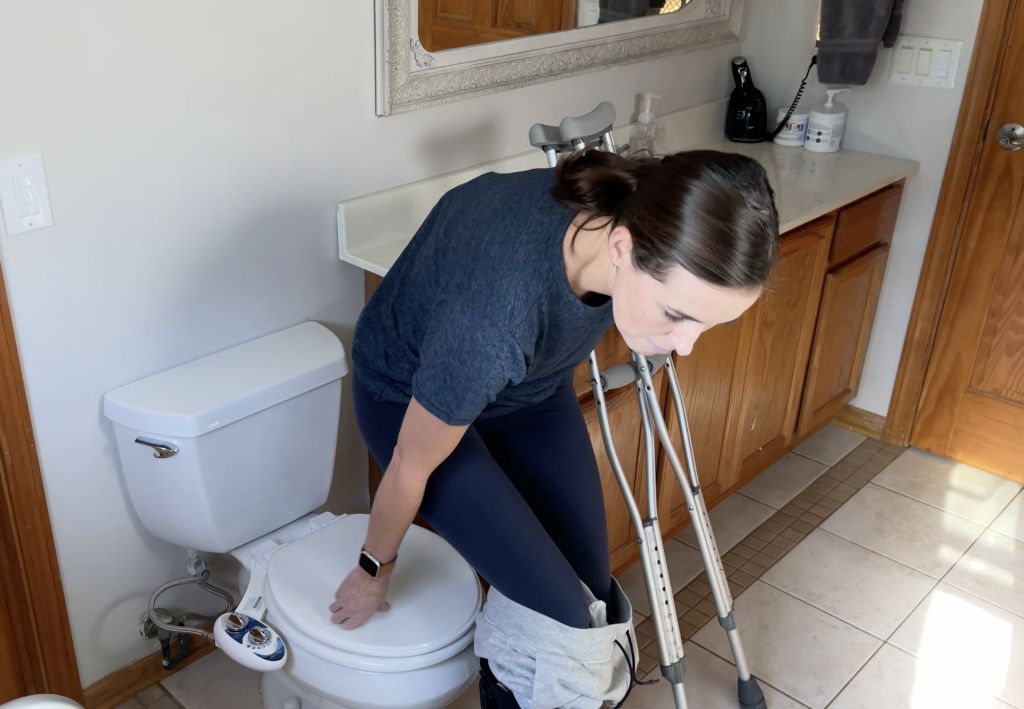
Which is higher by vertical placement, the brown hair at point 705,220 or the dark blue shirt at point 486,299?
the brown hair at point 705,220

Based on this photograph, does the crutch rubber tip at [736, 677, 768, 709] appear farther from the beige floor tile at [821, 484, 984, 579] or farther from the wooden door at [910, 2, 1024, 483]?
the wooden door at [910, 2, 1024, 483]

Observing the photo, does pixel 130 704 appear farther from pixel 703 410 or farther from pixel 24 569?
pixel 703 410

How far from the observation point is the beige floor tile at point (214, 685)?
192cm

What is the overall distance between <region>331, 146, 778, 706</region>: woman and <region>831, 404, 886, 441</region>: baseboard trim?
61.9 inches

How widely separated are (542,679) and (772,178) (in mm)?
1421

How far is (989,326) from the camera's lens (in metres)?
2.69

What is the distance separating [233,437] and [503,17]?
3.20ft

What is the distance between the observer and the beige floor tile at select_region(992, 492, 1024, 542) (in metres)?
2.58

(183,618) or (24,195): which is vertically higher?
(24,195)

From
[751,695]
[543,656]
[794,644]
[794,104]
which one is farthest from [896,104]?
[543,656]

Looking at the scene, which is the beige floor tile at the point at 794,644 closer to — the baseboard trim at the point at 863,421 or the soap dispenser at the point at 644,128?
the baseboard trim at the point at 863,421

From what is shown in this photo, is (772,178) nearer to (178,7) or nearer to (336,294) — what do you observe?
(336,294)

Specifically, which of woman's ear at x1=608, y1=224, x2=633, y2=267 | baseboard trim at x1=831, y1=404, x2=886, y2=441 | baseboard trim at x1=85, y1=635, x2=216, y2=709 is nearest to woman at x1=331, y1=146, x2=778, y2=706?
woman's ear at x1=608, y1=224, x2=633, y2=267

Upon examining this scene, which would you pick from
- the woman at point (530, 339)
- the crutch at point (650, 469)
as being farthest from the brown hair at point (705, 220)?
the crutch at point (650, 469)
